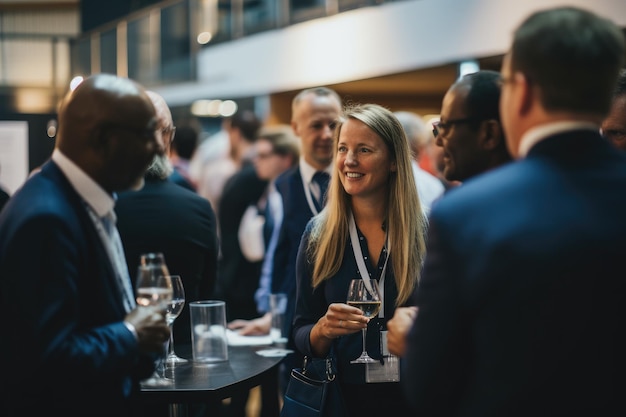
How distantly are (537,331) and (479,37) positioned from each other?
604cm

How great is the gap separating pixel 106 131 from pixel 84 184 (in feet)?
0.44

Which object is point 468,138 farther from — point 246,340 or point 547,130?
point 246,340

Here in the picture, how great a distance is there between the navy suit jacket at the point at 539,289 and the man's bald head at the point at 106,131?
30.4 inches

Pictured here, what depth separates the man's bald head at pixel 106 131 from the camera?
6.20 feet

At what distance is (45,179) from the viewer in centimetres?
189

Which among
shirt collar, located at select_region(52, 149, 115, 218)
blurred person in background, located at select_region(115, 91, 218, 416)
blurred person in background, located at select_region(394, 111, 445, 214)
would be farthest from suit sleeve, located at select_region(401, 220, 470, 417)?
blurred person in background, located at select_region(394, 111, 445, 214)

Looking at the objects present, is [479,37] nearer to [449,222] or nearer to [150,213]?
[150,213]

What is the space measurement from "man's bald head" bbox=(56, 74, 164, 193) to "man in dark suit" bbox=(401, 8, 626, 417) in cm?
75

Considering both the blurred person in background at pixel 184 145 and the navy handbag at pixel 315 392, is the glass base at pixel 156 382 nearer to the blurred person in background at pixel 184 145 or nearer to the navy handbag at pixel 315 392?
the navy handbag at pixel 315 392

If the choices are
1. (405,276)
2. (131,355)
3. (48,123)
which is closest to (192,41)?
(48,123)

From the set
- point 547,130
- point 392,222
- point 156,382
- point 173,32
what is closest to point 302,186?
point 392,222

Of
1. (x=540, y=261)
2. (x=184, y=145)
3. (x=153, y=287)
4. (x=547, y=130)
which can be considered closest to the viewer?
(x=540, y=261)

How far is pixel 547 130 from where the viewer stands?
1.59 metres

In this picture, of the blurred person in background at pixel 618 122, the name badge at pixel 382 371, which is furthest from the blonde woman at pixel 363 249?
the blurred person in background at pixel 618 122
